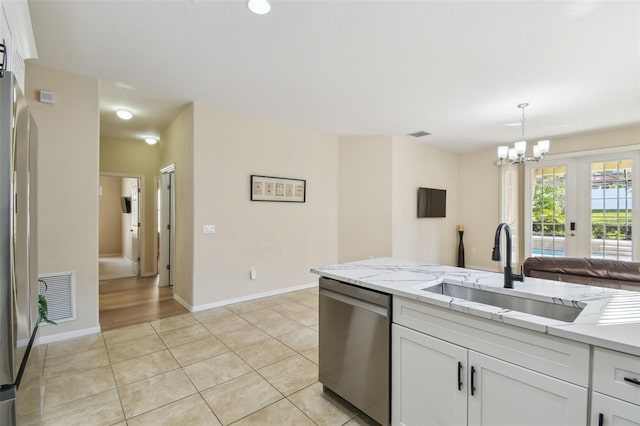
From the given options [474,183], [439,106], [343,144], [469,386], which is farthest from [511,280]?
[474,183]

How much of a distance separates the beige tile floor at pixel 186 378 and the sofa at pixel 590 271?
2.36m

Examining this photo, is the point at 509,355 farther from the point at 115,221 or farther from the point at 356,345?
the point at 115,221

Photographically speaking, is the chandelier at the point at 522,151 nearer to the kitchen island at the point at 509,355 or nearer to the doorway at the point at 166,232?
the kitchen island at the point at 509,355

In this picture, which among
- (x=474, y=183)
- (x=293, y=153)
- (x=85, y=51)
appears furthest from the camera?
(x=474, y=183)

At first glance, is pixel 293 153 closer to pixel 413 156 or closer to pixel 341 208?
pixel 341 208

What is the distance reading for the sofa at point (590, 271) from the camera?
8.68ft

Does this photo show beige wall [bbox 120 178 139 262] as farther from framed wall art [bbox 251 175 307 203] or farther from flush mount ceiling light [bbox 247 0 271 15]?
flush mount ceiling light [bbox 247 0 271 15]

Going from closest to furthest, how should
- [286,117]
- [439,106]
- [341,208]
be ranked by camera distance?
[439,106]
[286,117]
[341,208]

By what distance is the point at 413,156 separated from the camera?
6016 millimetres

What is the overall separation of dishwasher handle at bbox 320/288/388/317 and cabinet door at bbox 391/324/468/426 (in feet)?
0.36

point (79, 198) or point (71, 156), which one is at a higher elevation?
A: point (71, 156)

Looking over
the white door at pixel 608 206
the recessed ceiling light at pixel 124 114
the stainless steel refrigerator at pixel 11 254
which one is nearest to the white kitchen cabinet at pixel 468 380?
the stainless steel refrigerator at pixel 11 254

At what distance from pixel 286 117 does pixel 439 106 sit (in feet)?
7.16

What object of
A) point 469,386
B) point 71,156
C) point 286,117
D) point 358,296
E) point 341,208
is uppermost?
point 286,117
